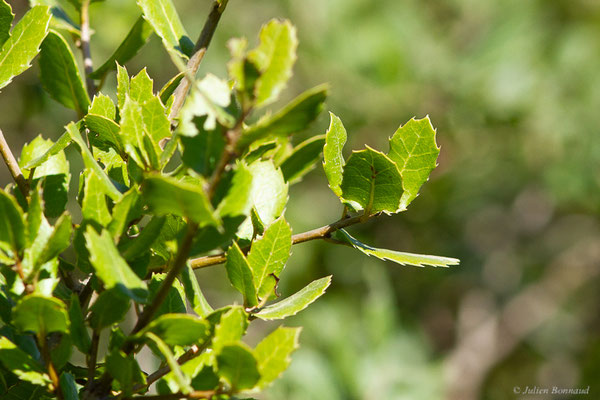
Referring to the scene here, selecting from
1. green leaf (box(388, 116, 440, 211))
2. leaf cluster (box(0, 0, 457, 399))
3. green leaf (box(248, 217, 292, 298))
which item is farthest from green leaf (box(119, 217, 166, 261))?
green leaf (box(388, 116, 440, 211))

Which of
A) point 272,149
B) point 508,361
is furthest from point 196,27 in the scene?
point 272,149

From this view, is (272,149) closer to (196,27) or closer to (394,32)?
(394,32)

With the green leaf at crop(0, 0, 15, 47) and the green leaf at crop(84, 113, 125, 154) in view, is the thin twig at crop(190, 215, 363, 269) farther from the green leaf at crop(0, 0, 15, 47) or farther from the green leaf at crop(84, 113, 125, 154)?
the green leaf at crop(0, 0, 15, 47)

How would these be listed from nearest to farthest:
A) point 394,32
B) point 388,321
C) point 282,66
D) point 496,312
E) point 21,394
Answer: point 282,66 → point 21,394 → point 388,321 → point 394,32 → point 496,312

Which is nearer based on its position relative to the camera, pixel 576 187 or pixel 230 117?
pixel 230 117

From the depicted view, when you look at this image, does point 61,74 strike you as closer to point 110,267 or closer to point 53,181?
point 53,181

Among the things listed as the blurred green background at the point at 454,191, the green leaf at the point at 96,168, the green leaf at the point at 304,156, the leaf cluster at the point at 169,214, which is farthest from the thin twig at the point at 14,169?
the blurred green background at the point at 454,191

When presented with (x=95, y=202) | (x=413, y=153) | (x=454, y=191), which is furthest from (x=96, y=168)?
(x=454, y=191)
